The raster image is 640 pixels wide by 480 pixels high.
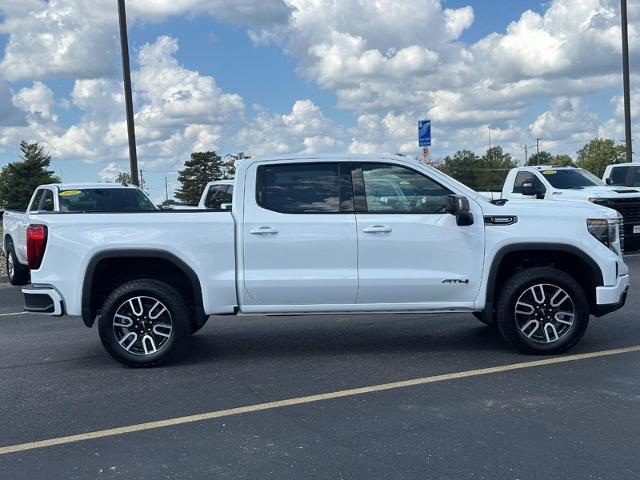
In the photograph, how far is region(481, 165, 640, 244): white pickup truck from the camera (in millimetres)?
14188

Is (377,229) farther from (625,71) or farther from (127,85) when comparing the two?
(625,71)

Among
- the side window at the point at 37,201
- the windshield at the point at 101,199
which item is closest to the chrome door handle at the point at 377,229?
the windshield at the point at 101,199

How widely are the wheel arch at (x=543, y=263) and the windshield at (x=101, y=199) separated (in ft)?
24.6

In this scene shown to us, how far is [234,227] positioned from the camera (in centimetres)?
633

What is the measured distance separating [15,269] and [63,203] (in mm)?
1925

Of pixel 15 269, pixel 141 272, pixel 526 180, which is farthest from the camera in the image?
pixel 526 180

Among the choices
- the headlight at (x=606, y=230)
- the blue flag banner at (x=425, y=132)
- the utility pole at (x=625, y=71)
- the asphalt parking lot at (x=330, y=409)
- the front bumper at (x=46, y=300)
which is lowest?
the asphalt parking lot at (x=330, y=409)

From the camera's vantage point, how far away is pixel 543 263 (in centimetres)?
676

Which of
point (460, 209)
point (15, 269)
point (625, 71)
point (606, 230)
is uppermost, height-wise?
point (625, 71)

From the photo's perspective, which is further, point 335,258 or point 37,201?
point 37,201

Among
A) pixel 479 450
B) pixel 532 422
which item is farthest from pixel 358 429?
pixel 532 422

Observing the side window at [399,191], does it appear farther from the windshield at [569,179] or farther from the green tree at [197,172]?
the green tree at [197,172]

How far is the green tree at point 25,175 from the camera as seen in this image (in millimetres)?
61156

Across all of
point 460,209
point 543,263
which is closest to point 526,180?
point 543,263
